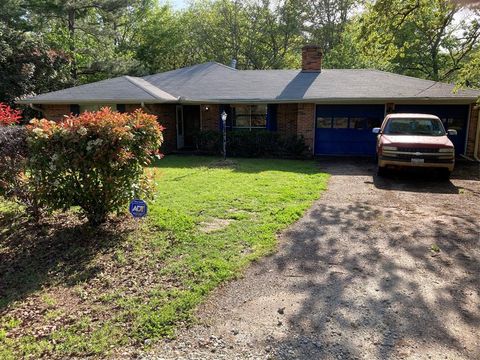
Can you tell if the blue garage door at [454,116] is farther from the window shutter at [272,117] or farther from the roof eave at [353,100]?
the window shutter at [272,117]

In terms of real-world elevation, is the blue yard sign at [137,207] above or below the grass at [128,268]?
above

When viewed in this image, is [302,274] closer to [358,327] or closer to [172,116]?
[358,327]

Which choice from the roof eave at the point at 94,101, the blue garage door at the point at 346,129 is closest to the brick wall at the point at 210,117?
the roof eave at the point at 94,101

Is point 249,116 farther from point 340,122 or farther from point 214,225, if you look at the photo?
point 214,225

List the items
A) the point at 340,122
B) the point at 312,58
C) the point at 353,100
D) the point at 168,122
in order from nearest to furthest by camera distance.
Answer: the point at 353,100 < the point at 340,122 < the point at 168,122 < the point at 312,58

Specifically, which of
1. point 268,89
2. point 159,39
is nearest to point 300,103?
point 268,89

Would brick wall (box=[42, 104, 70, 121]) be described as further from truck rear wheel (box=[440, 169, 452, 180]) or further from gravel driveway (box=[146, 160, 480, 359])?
truck rear wheel (box=[440, 169, 452, 180])

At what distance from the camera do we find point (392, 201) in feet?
25.2

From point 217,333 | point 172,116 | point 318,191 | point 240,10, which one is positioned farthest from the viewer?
point 240,10

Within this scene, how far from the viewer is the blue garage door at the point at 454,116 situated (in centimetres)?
1447

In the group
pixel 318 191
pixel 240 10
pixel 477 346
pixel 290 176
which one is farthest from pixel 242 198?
pixel 240 10

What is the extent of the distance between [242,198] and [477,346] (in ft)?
16.8

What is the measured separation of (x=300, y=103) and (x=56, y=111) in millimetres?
10424

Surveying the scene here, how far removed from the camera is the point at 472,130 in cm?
1436
